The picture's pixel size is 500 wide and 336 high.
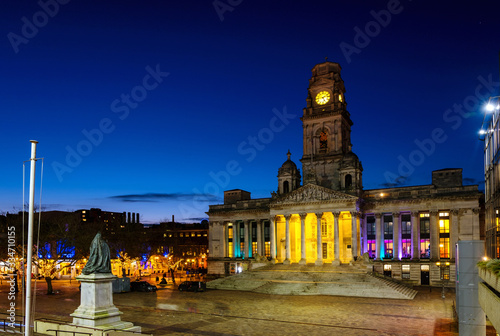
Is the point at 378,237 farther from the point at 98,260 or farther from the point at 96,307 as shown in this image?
the point at 96,307

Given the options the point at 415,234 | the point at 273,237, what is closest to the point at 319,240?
the point at 273,237

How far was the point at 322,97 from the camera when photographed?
77.6 meters

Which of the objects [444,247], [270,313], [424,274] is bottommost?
[424,274]

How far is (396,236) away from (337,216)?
9380 mm

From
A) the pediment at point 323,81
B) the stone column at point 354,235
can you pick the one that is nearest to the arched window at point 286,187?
the stone column at point 354,235

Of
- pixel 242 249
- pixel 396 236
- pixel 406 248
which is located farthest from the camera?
pixel 242 249

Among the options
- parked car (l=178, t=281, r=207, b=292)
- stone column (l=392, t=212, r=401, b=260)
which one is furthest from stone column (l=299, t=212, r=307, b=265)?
parked car (l=178, t=281, r=207, b=292)

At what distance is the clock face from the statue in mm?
57847

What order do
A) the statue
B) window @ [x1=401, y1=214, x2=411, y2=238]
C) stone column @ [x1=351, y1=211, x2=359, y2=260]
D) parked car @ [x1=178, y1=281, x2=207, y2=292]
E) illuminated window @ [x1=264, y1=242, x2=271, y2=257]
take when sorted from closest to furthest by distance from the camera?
the statue
parked car @ [x1=178, y1=281, x2=207, y2=292]
stone column @ [x1=351, y1=211, x2=359, y2=260]
window @ [x1=401, y1=214, x2=411, y2=238]
illuminated window @ [x1=264, y1=242, x2=271, y2=257]

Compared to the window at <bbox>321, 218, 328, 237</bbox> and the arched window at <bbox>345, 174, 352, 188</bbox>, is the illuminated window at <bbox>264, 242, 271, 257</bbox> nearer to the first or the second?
the window at <bbox>321, 218, 328, 237</bbox>

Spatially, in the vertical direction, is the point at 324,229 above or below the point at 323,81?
below

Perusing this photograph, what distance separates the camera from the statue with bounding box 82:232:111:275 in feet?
83.6

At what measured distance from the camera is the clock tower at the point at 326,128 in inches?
2945

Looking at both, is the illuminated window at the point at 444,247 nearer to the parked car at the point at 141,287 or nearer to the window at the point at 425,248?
the window at the point at 425,248
